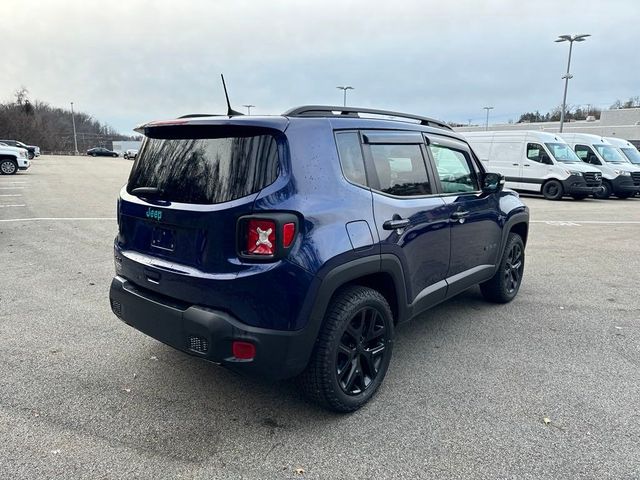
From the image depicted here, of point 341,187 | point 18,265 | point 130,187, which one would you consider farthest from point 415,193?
point 18,265

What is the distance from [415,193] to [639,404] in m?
2.06

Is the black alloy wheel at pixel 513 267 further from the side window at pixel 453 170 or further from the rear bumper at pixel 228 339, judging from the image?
the rear bumper at pixel 228 339

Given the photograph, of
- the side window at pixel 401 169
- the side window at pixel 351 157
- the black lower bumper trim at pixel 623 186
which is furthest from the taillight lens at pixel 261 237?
the black lower bumper trim at pixel 623 186

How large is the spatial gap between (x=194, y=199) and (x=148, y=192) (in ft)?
1.53

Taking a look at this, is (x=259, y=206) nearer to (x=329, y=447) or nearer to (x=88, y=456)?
(x=329, y=447)

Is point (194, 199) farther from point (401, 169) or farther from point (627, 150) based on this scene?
point (627, 150)

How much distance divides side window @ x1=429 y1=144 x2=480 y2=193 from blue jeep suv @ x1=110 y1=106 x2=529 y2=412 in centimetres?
38

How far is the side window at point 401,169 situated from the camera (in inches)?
128

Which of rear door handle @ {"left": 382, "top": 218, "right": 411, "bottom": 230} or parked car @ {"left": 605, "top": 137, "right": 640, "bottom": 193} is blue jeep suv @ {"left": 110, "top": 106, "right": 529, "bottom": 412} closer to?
rear door handle @ {"left": 382, "top": 218, "right": 411, "bottom": 230}

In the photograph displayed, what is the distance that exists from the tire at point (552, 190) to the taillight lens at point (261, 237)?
16.8 metres

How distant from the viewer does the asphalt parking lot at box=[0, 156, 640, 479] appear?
251 centimetres

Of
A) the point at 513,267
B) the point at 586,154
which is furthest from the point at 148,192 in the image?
the point at 586,154

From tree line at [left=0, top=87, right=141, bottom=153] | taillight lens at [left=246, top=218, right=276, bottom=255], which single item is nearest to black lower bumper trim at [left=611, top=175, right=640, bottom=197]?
taillight lens at [left=246, top=218, right=276, bottom=255]

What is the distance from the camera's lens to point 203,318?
258 cm
